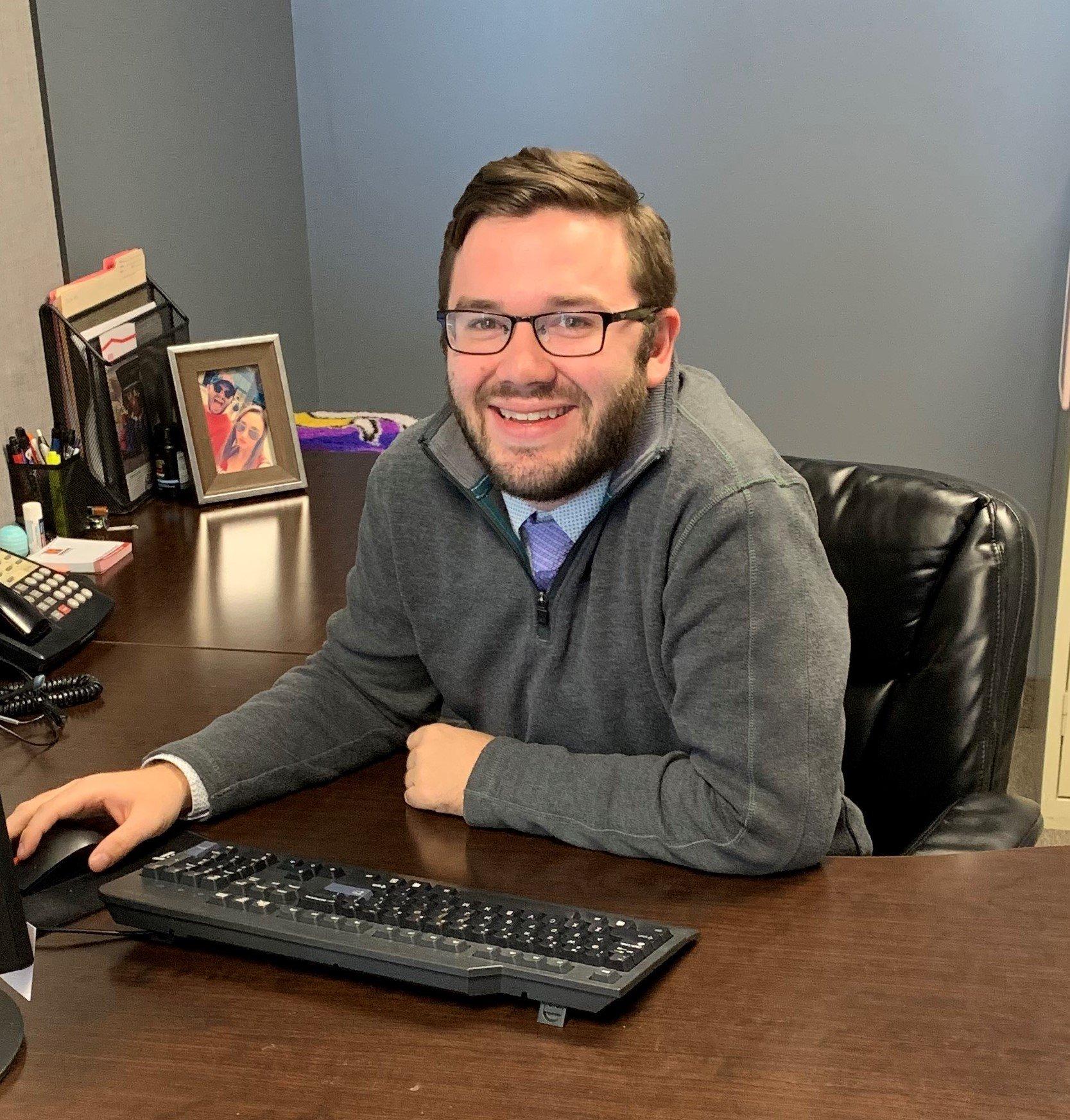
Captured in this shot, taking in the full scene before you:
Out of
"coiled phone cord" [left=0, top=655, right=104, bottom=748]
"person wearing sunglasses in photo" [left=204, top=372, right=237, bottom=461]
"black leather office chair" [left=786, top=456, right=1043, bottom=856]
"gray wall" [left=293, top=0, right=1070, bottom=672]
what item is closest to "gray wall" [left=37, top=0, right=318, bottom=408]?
"gray wall" [left=293, top=0, right=1070, bottom=672]

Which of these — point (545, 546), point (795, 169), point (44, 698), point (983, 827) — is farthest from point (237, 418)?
point (795, 169)

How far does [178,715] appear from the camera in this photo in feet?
4.89

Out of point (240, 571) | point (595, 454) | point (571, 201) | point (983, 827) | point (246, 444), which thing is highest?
point (571, 201)

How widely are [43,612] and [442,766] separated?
2.15ft

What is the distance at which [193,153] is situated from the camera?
8.80 feet

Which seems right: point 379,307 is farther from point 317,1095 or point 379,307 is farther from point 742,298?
point 317,1095

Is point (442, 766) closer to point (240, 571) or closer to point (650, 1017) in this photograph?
point (650, 1017)

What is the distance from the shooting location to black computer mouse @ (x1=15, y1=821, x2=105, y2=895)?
44.9 inches

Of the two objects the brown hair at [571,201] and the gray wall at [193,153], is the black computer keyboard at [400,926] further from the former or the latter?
the gray wall at [193,153]

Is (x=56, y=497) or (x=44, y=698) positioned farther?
(x=56, y=497)

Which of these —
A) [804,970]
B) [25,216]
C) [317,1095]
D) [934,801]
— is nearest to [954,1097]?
[804,970]

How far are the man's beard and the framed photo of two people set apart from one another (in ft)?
3.43

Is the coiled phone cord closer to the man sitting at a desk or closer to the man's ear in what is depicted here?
the man sitting at a desk

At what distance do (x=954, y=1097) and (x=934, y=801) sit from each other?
0.67 metres
